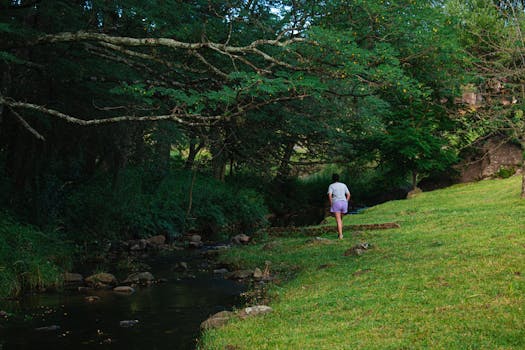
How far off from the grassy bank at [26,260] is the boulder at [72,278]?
20 cm

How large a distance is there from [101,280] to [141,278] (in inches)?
39.3

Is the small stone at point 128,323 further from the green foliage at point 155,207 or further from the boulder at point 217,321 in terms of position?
the green foliage at point 155,207

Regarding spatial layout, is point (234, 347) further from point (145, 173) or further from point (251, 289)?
point (145, 173)

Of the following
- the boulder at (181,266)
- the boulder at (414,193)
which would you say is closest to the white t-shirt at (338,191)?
the boulder at (181,266)

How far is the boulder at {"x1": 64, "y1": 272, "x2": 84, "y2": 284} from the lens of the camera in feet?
47.6

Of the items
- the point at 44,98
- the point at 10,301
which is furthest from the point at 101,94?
the point at 10,301

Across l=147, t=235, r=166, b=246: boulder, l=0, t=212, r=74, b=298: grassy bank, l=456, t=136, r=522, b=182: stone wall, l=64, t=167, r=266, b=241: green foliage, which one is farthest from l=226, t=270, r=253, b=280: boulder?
l=456, t=136, r=522, b=182: stone wall

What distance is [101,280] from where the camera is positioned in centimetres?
1438

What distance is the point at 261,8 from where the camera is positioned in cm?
2080

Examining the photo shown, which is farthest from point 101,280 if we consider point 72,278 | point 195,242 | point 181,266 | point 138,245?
point 195,242

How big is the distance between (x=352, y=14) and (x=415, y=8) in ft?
6.04

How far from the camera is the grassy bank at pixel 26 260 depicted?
12.9 metres

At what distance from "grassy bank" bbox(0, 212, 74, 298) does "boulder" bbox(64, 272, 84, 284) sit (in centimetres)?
20

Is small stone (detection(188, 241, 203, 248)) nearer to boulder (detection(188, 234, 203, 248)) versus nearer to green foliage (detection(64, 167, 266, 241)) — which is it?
boulder (detection(188, 234, 203, 248))
